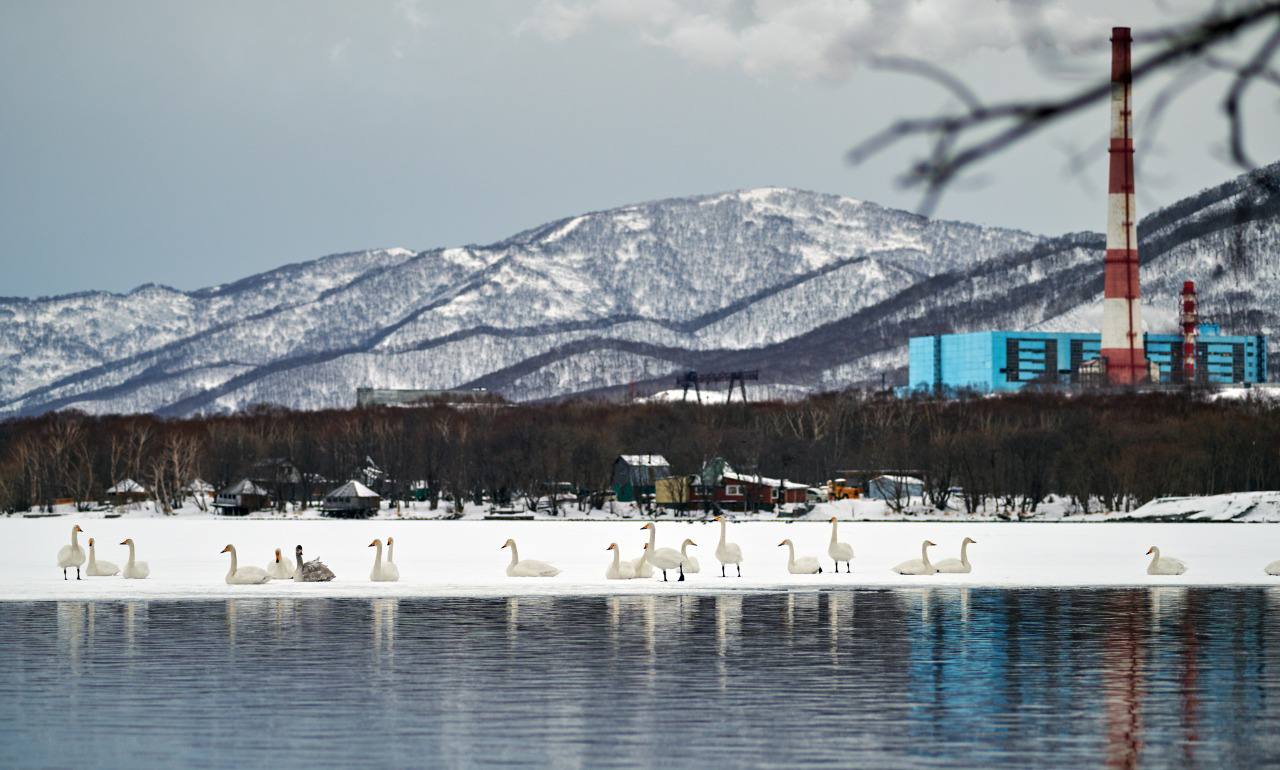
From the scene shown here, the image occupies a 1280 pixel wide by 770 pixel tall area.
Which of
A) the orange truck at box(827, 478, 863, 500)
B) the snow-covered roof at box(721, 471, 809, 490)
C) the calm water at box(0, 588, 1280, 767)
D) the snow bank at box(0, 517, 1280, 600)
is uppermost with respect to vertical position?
the snow-covered roof at box(721, 471, 809, 490)

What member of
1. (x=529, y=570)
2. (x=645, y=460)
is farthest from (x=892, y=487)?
(x=529, y=570)

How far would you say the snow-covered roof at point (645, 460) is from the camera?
162 metres

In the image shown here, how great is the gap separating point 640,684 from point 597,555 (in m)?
42.5

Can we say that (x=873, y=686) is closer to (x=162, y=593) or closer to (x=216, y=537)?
(x=162, y=593)

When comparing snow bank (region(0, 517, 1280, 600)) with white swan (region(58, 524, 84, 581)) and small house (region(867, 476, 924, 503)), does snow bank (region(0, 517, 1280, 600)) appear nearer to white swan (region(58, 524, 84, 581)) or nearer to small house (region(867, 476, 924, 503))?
white swan (region(58, 524, 84, 581))

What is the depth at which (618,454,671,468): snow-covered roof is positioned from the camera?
162 meters

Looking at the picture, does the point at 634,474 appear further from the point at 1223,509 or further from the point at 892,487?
the point at 1223,509

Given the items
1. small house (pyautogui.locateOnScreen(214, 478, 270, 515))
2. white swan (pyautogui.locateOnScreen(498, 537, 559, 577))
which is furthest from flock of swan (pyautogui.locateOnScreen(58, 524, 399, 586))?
small house (pyautogui.locateOnScreen(214, 478, 270, 515))

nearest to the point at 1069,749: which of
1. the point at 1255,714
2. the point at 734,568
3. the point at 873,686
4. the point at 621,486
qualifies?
the point at 1255,714

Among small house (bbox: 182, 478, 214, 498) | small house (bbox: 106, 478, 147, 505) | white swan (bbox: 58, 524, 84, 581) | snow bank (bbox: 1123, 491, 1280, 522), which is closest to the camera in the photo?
white swan (bbox: 58, 524, 84, 581)

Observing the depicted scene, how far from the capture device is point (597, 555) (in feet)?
222

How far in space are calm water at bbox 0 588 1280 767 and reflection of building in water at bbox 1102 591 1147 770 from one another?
73mm

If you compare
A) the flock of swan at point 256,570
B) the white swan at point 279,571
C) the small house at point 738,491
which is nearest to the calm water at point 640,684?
the flock of swan at point 256,570

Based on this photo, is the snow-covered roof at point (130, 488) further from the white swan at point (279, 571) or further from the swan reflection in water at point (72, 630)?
the swan reflection in water at point (72, 630)
